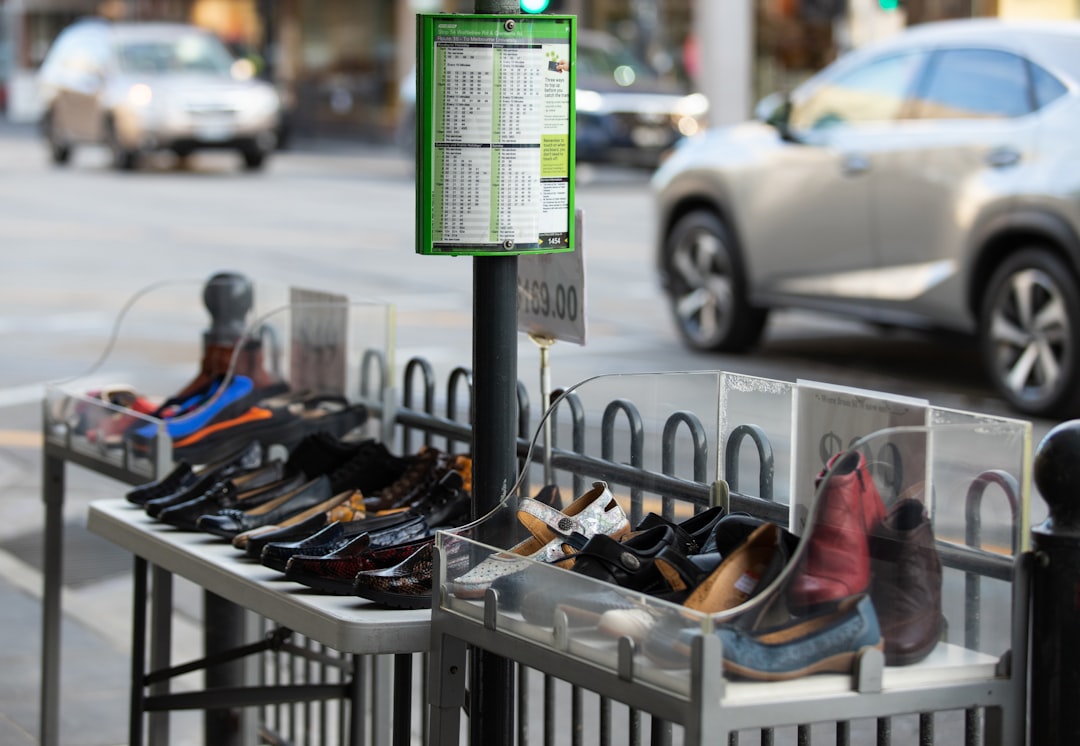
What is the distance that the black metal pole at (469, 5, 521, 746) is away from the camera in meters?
3.11

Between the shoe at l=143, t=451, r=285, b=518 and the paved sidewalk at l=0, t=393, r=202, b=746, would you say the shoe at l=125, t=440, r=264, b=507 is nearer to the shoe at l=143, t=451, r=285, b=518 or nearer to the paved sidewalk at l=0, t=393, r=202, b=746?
the shoe at l=143, t=451, r=285, b=518

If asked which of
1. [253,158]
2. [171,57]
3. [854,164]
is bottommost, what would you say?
[854,164]

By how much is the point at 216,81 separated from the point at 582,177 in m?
5.31

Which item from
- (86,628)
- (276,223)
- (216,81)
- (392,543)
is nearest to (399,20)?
(216,81)

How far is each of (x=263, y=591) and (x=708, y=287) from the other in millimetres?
7991

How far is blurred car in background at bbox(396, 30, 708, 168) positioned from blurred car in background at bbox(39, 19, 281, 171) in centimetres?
406

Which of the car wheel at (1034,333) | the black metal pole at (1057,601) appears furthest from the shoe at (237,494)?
the car wheel at (1034,333)

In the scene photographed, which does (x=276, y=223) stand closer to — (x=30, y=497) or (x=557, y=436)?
(x=30, y=497)

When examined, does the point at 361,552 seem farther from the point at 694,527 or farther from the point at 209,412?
the point at 209,412

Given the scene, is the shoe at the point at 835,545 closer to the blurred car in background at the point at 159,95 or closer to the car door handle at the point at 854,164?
the car door handle at the point at 854,164

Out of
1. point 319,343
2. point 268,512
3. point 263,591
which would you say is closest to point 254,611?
point 263,591

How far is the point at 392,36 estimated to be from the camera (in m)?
38.2

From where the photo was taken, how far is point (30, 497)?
771 centimetres

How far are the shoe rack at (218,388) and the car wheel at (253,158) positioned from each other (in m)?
21.8
